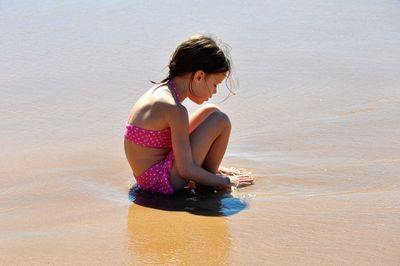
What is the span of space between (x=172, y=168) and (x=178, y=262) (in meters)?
1.10

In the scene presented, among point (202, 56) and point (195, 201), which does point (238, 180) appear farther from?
point (202, 56)

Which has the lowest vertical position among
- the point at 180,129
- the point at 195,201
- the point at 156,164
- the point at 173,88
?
the point at 195,201

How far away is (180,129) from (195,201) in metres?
0.38

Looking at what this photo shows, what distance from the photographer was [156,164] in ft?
13.1

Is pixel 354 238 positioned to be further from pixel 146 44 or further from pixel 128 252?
pixel 146 44

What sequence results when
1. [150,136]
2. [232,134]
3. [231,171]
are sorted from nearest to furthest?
[150,136]
[231,171]
[232,134]

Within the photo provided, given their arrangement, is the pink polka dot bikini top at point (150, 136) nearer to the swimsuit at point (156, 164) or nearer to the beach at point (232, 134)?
the swimsuit at point (156, 164)

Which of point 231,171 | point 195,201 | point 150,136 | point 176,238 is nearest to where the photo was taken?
point 176,238

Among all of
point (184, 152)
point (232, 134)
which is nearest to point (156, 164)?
point (184, 152)

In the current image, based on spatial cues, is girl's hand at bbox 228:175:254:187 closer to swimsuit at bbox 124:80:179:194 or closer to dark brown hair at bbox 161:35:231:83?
swimsuit at bbox 124:80:179:194

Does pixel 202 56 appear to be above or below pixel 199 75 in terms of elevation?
above

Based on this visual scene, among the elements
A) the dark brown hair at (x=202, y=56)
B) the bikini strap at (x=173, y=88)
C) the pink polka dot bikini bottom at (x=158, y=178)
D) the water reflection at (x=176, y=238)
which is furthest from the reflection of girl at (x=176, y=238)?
the dark brown hair at (x=202, y=56)

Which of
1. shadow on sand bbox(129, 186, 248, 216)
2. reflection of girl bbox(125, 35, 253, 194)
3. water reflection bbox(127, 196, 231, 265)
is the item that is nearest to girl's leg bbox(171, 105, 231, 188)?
reflection of girl bbox(125, 35, 253, 194)

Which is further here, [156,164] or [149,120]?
[156,164]
